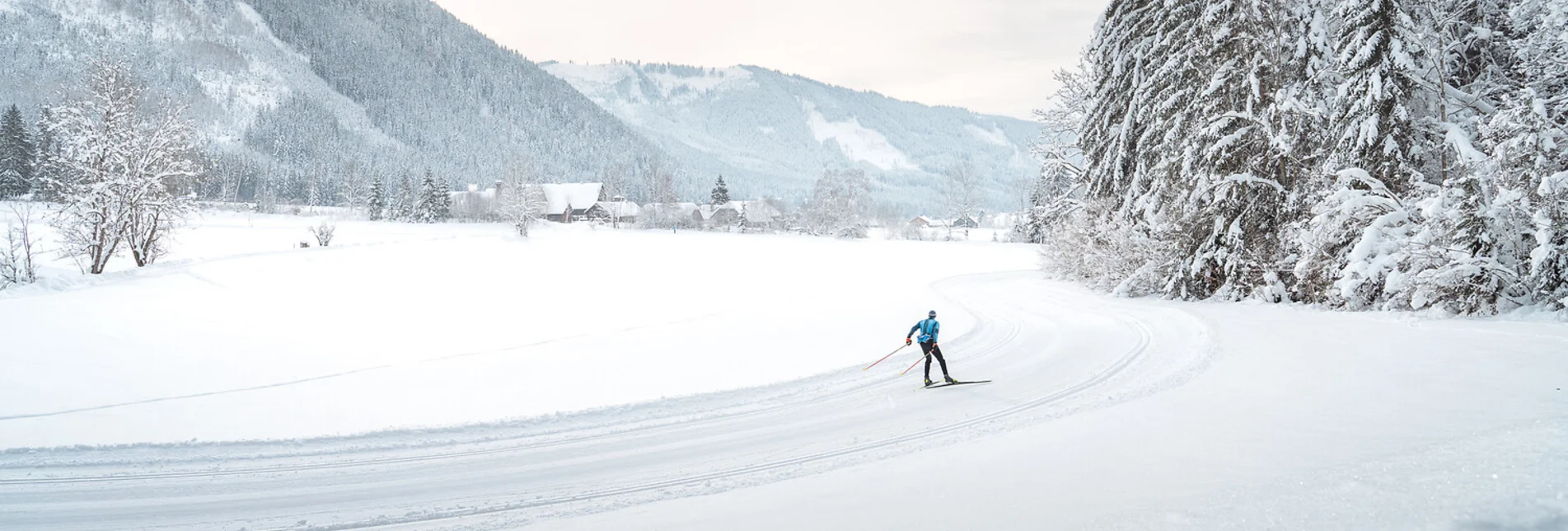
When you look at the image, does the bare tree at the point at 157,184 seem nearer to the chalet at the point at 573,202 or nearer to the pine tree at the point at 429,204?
the pine tree at the point at 429,204

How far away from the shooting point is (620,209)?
94875mm

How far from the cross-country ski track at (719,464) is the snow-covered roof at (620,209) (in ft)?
267

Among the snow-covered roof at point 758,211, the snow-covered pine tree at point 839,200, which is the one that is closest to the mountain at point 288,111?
the snow-covered roof at point 758,211

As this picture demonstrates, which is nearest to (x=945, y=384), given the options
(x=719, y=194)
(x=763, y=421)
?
(x=763, y=421)

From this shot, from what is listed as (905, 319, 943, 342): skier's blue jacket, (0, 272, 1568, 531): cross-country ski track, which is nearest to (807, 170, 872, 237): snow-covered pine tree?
(905, 319, 943, 342): skier's blue jacket

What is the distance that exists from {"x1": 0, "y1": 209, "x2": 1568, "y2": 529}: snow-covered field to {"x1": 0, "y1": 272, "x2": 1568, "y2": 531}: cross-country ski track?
4 cm

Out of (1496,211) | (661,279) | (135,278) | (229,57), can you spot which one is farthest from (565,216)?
(229,57)

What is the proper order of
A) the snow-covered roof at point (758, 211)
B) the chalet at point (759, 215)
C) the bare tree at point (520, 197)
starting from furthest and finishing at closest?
the snow-covered roof at point (758, 211) < the chalet at point (759, 215) < the bare tree at point (520, 197)

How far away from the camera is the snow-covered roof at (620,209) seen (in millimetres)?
91812

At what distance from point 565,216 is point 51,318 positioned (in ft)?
286

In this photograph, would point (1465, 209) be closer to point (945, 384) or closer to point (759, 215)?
point (945, 384)

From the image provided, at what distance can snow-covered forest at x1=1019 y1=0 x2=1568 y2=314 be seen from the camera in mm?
13688

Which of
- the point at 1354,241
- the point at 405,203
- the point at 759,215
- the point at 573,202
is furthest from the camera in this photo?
the point at 573,202

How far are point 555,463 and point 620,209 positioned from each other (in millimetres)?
90620
